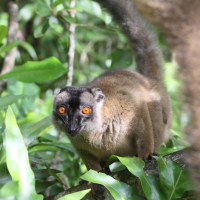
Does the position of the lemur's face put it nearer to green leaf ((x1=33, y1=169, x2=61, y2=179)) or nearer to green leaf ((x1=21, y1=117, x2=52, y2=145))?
green leaf ((x1=21, y1=117, x2=52, y2=145))

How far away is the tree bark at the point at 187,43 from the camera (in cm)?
127

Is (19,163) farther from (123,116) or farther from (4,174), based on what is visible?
(123,116)

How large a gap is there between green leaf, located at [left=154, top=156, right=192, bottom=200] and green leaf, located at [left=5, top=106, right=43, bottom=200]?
1.04 m

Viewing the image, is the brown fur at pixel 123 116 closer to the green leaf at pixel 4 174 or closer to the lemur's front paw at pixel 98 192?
the lemur's front paw at pixel 98 192

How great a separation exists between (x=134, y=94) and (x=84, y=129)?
0.86 metres

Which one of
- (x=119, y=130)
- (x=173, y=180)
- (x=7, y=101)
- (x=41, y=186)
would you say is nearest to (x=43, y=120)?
(x=7, y=101)

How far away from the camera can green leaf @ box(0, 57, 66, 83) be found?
3.96 m

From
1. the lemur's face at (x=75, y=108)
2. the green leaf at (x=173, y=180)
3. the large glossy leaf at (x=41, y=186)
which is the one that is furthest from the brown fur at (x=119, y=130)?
the green leaf at (x=173, y=180)

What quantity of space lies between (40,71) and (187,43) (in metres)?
3.02

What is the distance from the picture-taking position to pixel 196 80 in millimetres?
1291

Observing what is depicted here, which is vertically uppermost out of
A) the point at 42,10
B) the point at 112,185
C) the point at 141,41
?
the point at 42,10

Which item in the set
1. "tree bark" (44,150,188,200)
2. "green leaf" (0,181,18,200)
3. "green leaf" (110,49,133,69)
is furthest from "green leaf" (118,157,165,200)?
"green leaf" (110,49,133,69)

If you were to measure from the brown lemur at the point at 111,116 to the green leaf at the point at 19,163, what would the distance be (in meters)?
0.85

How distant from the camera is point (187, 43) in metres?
1.29
